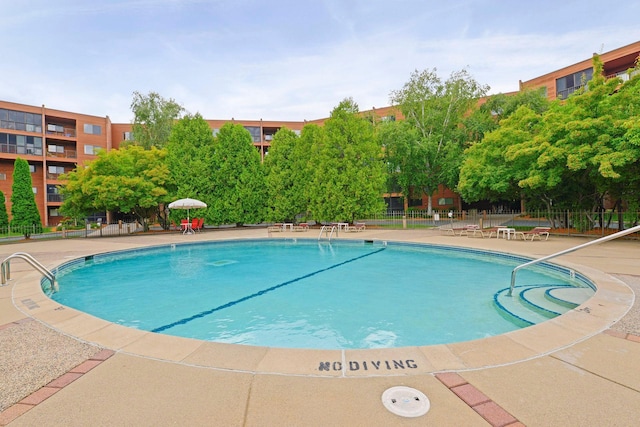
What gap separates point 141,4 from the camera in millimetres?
16938

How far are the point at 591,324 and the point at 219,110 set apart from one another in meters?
50.5

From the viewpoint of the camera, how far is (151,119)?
35.7 meters

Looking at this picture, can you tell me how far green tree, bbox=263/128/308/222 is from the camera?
2739 cm

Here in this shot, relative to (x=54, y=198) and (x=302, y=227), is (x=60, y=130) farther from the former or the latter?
(x=302, y=227)

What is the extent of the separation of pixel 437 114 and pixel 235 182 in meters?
20.9

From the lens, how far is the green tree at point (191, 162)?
2584cm

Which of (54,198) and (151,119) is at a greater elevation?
(151,119)

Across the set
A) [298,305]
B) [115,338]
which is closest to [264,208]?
[298,305]

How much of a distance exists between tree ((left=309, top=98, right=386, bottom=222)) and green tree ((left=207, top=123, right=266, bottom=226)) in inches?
207

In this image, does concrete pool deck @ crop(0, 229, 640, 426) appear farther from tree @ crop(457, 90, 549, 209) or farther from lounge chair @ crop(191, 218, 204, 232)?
lounge chair @ crop(191, 218, 204, 232)

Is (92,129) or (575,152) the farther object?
(92,129)

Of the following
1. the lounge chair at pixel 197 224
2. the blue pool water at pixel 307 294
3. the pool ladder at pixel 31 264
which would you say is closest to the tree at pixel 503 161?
the blue pool water at pixel 307 294

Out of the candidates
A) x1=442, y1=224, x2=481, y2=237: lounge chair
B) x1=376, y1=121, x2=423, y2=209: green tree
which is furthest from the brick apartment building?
x1=442, y1=224, x2=481, y2=237: lounge chair

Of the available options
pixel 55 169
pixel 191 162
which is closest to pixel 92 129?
pixel 55 169
